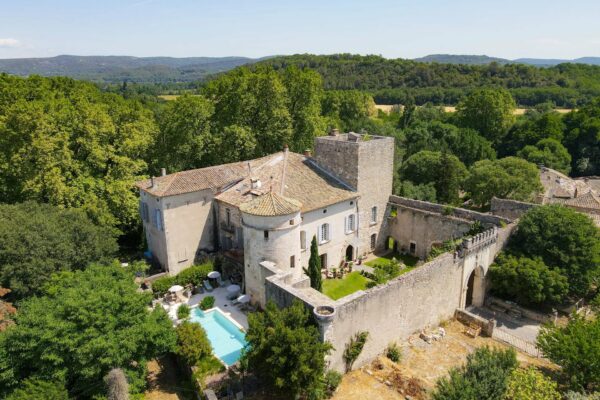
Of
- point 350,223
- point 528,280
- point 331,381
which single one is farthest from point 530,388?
point 350,223

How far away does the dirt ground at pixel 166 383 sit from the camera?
20.8 metres

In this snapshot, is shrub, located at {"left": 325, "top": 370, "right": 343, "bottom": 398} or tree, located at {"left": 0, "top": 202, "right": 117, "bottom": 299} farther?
tree, located at {"left": 0, "top": 202, "right": 117, "bottom": 299}

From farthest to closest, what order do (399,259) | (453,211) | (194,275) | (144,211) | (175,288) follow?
(399,259)
(453,211)
(144,211)
(194,275)
(175,288)

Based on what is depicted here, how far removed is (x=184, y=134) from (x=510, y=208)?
94.3 feet

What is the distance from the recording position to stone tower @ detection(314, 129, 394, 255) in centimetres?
3362

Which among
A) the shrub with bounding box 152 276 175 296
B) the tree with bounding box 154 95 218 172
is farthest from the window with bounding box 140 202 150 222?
the tree with bounding box 154 95 218 172

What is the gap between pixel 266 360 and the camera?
59.3 feet

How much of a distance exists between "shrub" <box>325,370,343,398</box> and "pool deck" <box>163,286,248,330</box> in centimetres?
700

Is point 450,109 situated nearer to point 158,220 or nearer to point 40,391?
point 158,220

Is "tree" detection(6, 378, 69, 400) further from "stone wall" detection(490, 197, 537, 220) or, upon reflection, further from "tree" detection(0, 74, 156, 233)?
"stone wall" detection(490, 197, 537, 220)

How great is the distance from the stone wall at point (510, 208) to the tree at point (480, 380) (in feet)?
64.0

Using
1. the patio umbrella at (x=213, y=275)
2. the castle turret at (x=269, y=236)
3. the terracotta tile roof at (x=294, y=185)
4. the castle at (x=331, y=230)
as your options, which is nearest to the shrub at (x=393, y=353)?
the castle at (x=331, y=230)

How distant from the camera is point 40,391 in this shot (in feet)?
56.9

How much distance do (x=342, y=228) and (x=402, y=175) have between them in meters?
20.5
